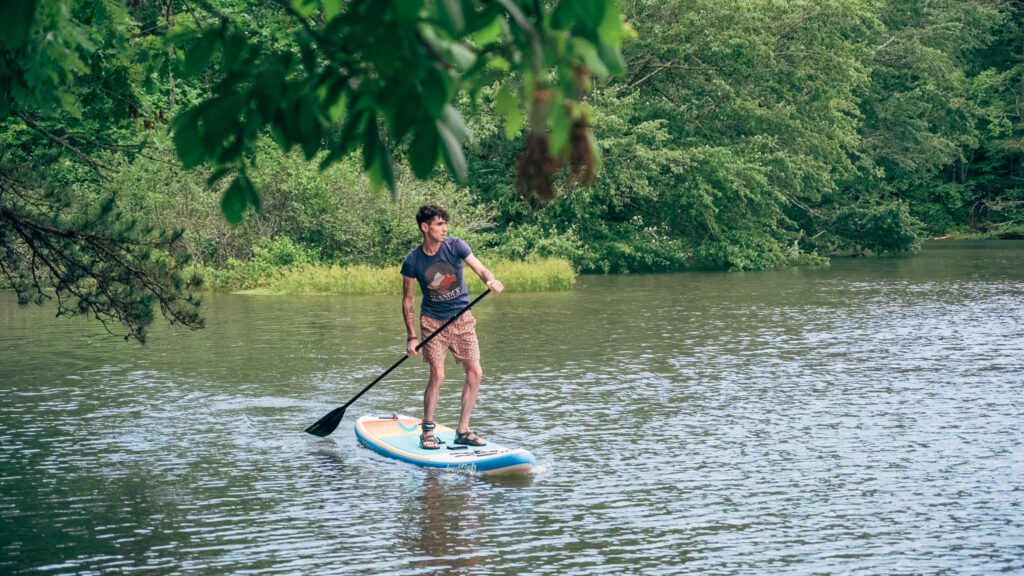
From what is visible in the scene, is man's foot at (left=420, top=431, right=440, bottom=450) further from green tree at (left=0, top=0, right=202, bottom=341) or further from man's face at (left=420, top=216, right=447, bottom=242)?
green tree at (left=0, top=0, right=202, bottom=341)

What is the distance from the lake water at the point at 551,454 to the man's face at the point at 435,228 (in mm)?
1854

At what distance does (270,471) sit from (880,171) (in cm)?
4098

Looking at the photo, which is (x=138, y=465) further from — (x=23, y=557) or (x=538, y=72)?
(x=538, y=72)

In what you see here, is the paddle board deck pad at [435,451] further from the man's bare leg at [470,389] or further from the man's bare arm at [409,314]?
the man's bare arm at [409,314]

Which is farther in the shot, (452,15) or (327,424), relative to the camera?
(327,424)

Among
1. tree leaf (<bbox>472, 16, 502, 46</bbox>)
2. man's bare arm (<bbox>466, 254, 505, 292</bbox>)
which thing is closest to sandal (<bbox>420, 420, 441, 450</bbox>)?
man's bare arm (<bbox>466, 254, 505, 292</bbox>)

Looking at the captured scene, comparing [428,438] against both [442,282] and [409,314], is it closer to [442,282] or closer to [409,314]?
[409,314]

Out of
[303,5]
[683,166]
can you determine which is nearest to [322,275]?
[683,166]

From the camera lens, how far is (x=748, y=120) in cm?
4325

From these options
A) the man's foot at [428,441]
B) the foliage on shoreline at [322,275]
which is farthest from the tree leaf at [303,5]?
the foliage on shoreline at [322,275]

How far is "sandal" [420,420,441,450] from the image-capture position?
10953 mm

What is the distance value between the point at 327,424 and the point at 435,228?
7.71 ft

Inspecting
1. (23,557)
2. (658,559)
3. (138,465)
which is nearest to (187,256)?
(138,465)

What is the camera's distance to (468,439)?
10.8m
